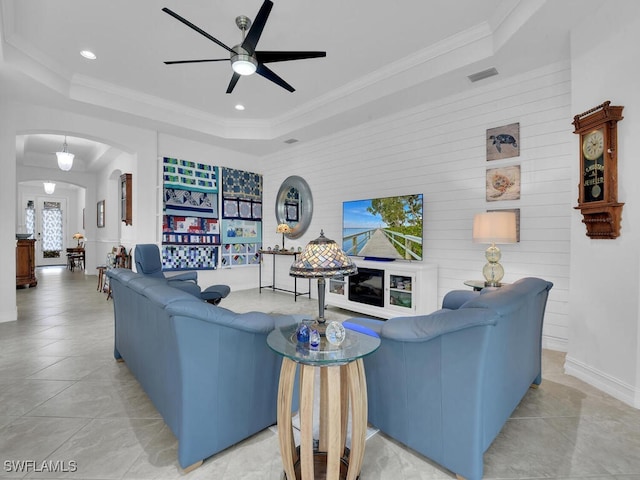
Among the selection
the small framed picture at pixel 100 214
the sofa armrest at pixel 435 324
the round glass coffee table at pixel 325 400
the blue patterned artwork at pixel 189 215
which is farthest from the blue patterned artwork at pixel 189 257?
the sofa armrest at pixel 435 324

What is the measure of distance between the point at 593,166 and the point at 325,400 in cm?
271

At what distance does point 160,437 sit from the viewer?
185cm

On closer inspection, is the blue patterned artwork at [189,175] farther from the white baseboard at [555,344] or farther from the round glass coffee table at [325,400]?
the white baseboard at [555,344]

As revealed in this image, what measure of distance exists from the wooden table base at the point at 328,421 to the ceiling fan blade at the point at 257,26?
237 centimetres

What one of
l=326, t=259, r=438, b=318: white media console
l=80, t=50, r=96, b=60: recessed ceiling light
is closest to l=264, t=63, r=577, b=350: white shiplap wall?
l=326, t=259, r=438, b=318: white media console

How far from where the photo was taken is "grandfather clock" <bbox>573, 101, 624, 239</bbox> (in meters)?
2.36

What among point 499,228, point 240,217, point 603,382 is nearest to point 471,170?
point 499,228

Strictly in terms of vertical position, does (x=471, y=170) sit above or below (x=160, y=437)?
above

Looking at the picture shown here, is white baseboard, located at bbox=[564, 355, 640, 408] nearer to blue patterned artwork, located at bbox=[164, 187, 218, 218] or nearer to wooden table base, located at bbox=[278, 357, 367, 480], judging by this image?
wooden table base, located at bbox=[278, 357, 367, 480]

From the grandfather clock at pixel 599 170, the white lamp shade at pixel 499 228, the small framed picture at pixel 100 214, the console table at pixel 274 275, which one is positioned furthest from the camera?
the small framed picture at pixel 100 214

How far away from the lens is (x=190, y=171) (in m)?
5.78

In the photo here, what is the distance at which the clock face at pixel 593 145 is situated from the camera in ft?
8.07

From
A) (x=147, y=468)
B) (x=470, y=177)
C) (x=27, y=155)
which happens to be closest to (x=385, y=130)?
(x=470, y=177)

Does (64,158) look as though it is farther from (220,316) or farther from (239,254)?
(220,316)
